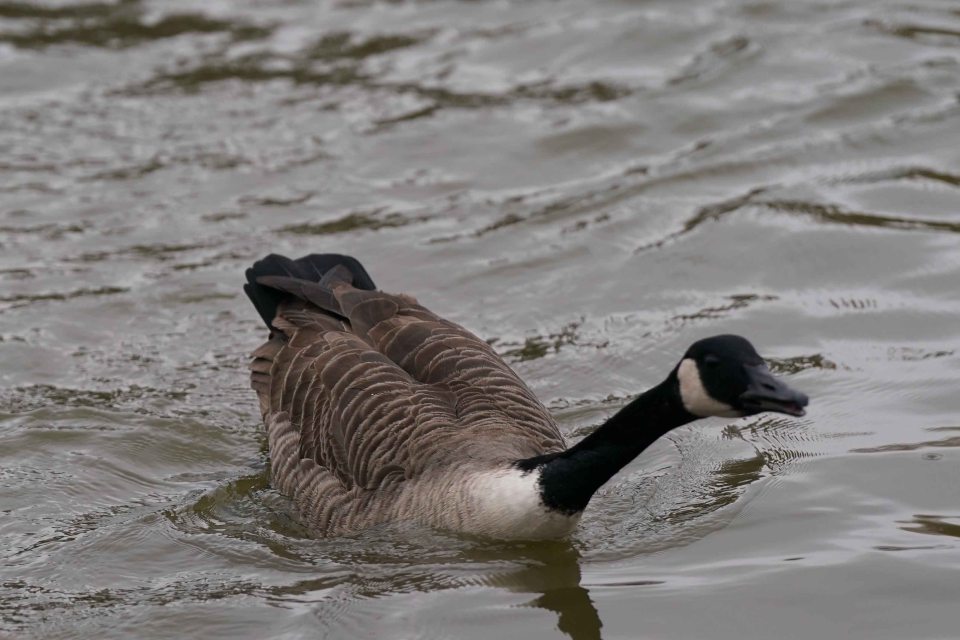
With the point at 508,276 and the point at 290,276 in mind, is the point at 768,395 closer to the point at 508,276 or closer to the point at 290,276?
the point at 290,276

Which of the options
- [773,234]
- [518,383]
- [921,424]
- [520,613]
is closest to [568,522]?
[520,613]

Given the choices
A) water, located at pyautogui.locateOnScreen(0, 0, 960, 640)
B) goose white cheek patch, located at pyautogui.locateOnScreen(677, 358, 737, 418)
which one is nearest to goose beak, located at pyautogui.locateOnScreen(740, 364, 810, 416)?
goose white cheek patch, located at pyautogui.locateOnScreen(677, 358, 737, 418)

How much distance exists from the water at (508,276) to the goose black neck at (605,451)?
1.69ft

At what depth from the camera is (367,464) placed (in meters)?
8.27

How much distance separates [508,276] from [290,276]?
296 cm

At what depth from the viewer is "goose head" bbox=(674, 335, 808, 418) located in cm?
661

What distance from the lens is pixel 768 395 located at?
6621mm

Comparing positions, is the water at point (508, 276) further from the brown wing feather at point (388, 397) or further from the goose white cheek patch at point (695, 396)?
the goose white cheek patch at point (695, 396)

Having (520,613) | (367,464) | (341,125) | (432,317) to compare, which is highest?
(341,125)

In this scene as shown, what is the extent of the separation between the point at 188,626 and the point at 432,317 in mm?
2642

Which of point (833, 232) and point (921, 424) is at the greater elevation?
point (833, 232)

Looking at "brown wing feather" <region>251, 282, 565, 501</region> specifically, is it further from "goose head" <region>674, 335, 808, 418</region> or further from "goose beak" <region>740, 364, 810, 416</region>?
"goose beak" <region>740, 364, 810, 416</region>

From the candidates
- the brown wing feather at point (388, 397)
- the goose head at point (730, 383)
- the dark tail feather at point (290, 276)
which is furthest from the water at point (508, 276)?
the goose head at point (730, 383)

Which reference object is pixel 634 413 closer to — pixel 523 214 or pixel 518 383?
pixel 518 383
